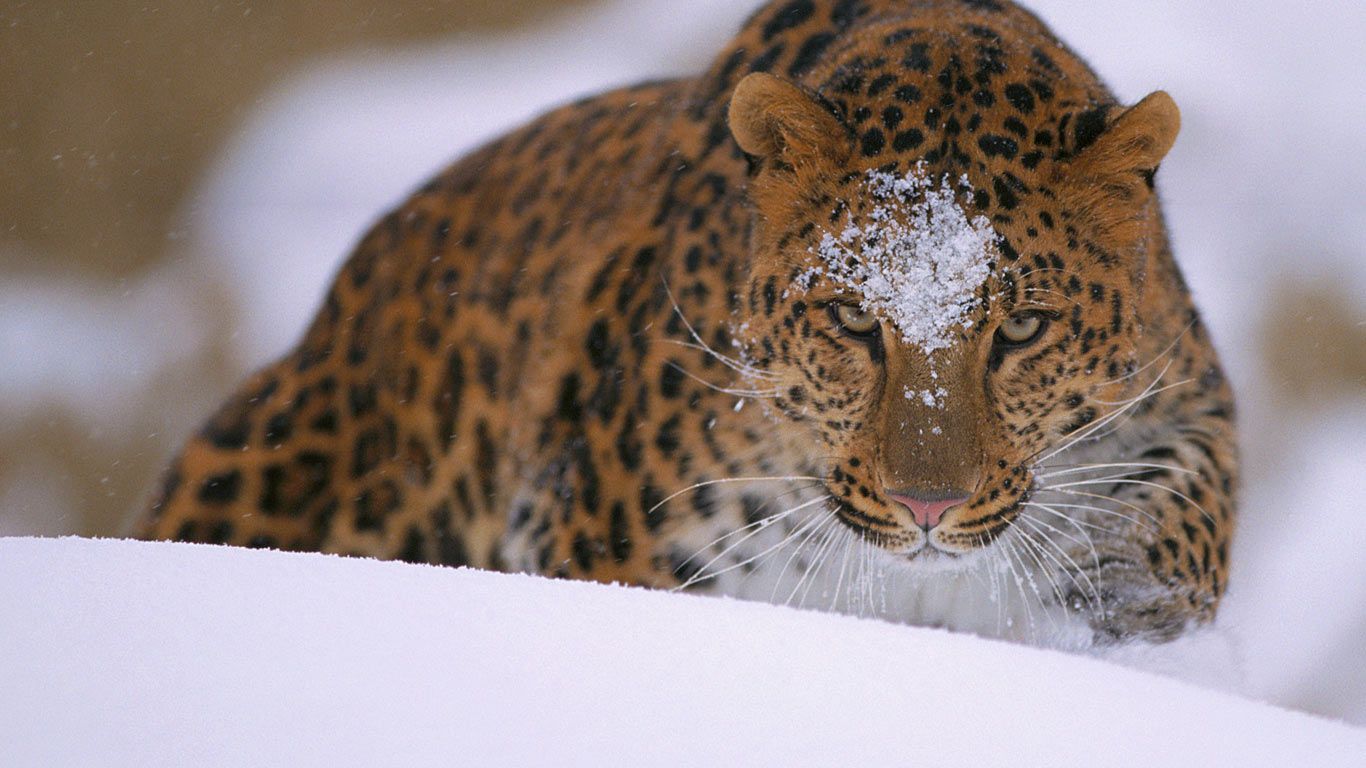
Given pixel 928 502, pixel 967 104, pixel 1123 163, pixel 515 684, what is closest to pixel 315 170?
pixel 967 104

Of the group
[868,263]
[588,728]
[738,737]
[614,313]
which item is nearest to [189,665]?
[588,728]

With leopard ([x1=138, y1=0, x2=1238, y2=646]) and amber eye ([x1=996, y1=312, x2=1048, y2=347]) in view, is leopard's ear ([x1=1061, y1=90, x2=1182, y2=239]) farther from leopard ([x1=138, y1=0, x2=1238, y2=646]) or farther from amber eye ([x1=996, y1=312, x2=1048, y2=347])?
amber eye ([x1=996, y1=312, x2=1048, y2=347])

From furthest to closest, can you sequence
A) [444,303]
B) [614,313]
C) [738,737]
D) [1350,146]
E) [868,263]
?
[1350,146]
[444,303]
[614,313]
[868,263]
[738,737]

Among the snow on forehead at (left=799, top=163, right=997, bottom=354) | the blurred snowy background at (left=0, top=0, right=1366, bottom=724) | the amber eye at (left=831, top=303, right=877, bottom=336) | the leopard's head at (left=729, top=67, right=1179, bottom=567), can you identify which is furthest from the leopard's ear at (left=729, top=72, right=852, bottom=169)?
the blurred snowy background at (left=0, top=0, right=1366, bottom=724)

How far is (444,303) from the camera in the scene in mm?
5859

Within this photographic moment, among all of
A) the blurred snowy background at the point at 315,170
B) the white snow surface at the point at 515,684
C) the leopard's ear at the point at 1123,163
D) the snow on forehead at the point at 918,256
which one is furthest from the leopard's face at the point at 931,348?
the blurred snowy background at the point at 315,170

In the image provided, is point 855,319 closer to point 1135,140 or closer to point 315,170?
point 1135,140

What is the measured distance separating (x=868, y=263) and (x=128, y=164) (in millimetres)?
12591

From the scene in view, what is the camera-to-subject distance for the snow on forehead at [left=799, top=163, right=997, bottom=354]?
409cm

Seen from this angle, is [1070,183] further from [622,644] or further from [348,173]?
[348,173]

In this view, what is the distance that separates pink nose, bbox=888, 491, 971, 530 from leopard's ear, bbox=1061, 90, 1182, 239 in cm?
87

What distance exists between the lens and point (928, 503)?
13.4 feet

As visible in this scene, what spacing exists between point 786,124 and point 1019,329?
0.81 meters

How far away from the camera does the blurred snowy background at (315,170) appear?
1319 centimetres
